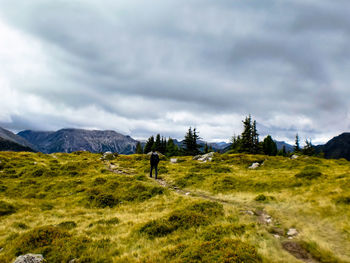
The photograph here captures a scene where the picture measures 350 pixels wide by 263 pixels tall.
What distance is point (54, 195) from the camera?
18.5 meters

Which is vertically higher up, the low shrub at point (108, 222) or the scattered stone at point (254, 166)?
the scattered stone at point (254, 166)

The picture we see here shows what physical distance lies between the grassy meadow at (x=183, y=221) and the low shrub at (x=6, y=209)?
6 centimetres

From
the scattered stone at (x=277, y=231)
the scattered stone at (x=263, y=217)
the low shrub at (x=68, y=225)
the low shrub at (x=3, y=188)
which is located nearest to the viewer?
the scattered stone at (x=277, y=231)

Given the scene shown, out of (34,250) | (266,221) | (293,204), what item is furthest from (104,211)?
(293,204)

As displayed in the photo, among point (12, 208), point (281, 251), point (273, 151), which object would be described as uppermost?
point (273, 151)

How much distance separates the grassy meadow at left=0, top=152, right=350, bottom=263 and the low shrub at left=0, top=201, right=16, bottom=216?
59mm

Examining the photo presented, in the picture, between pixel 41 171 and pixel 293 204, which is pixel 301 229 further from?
pixel 41 171

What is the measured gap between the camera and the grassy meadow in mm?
7238

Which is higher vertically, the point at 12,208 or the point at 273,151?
the point at 273,151

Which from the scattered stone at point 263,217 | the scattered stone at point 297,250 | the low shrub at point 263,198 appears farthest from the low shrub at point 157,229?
the low shrub at point 263,198

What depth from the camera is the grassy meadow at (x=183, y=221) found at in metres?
7.24

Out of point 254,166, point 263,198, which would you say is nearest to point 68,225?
point 263,198

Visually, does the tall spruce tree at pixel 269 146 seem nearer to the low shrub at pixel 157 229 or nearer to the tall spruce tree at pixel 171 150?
the tall spruce tree at pixel 171 150

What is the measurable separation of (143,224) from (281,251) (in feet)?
21.1
